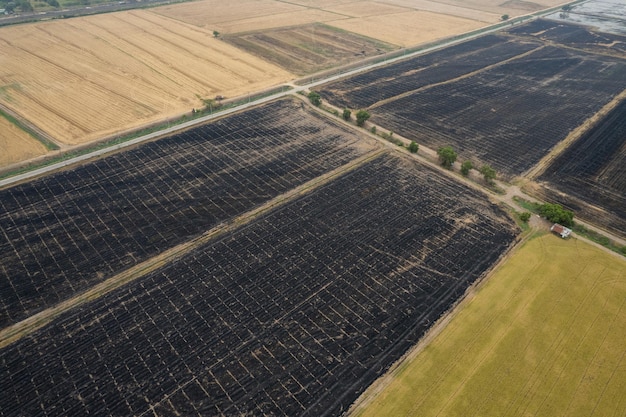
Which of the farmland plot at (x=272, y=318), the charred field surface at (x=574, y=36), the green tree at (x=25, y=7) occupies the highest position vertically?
the charred field surface at (x=574, y=36)

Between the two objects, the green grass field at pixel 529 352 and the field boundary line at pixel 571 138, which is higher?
the field boundary line at pixel 571 138

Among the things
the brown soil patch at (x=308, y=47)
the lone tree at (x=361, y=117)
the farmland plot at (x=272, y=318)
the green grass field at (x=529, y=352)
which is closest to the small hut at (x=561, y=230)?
the green grass field at (x=529, y=352)

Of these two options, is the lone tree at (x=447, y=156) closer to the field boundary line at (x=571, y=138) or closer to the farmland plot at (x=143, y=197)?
the field boundary line at (x=571, y=138)

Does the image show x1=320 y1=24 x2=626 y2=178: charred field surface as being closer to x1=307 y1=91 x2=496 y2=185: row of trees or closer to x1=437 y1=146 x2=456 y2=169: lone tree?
x1=307 y1=91 x2=496 y2=185: row of trees

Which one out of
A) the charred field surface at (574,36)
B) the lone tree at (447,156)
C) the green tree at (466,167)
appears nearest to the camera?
the green tree at (466,167)

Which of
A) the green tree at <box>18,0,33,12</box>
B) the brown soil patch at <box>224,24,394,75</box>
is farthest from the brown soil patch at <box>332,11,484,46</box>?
the green tree at <box>18,0,33,12</box>

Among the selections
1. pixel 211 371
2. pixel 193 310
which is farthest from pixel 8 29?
pixel 211 371

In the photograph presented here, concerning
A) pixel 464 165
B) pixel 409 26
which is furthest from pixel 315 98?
pixel 409 26
